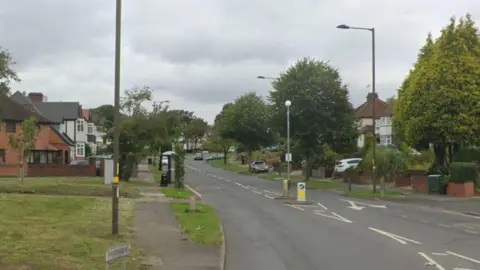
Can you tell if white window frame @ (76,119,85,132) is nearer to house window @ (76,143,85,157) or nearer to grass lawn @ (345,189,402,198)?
house window @ (76,143,85,157)

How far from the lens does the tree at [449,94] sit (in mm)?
37000

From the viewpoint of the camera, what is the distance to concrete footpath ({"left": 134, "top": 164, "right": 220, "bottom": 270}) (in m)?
11.7

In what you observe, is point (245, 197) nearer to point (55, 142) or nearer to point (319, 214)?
point (319, 214)

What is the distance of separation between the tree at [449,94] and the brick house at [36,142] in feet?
92.9

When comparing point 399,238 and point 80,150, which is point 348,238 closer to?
point 399,238

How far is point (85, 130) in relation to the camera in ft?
279

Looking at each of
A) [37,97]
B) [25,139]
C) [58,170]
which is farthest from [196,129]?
[25,139]

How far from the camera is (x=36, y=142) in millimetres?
53469

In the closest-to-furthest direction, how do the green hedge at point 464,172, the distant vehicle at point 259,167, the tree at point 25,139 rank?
1. the green hedge at point 464,172
2. the tree at point 25,139
3. the distant vehicle at point 259,167

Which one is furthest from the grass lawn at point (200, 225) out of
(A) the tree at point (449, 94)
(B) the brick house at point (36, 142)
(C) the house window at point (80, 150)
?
(C) the house window at point (80, 150)

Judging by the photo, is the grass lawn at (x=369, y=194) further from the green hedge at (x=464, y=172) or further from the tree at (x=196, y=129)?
the tree at (x=196, y=129)

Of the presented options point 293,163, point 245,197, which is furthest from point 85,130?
point 245,197

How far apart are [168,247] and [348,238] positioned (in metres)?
5.29

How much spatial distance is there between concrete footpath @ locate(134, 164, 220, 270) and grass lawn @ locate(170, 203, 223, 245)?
10.5 inches
